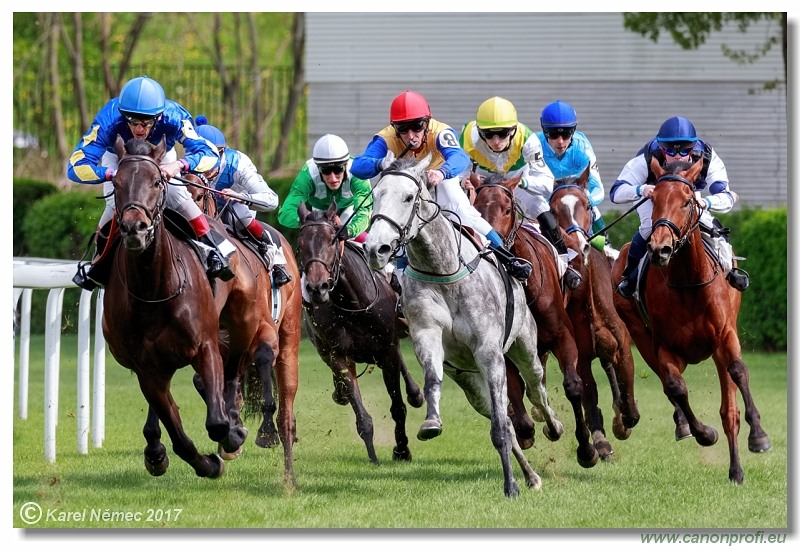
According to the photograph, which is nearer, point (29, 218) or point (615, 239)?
point (615, 239)

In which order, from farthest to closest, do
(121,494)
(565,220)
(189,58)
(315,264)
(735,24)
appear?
(189,58)
(735,24)
(565,220)
(315,264)
(121,494)

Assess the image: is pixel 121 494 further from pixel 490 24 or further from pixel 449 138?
pixel 490 24

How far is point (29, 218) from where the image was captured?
17562 mm

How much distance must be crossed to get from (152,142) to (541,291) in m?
2.73

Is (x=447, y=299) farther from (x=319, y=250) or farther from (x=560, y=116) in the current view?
(x=560, y=116)

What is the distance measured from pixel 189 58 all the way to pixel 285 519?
2438cm

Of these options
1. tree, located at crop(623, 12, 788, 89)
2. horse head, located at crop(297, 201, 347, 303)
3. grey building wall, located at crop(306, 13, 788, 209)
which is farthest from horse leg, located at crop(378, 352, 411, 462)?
tree, located at crop(623, 12, 788, 89)

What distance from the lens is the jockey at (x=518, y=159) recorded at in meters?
8.02

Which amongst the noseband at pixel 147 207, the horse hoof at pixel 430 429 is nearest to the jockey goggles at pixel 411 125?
the noseband at pixel 147 207

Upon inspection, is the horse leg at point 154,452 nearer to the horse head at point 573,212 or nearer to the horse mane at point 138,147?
the horse mane at point 138,147

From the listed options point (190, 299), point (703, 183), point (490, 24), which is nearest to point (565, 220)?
point (703, 183)

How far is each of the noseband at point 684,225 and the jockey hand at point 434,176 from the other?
1241 mm

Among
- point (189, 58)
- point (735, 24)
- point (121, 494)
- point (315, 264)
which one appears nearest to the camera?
point (121, 494)

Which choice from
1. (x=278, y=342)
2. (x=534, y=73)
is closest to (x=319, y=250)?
(x=278, y=342)
